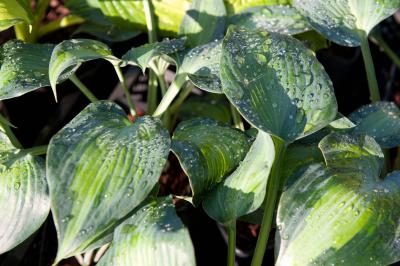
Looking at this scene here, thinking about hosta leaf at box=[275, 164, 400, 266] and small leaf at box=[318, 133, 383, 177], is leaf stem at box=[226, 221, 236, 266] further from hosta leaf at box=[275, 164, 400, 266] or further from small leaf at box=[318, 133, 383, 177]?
small leaf at box=[318, 133, 383, 177]

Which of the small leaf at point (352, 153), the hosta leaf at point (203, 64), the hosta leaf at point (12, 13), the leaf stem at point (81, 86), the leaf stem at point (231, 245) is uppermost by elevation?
the hosta leaf at point (12, 13)

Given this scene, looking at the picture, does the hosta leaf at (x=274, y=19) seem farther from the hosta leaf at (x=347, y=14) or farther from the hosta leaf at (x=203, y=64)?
the hosta leaf at (x=203, y=64)

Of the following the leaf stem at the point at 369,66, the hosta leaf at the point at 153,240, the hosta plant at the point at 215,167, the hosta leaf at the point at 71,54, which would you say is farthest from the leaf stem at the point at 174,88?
the leaf stem at the point at 369,66

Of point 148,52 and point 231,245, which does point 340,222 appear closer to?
point 231,245

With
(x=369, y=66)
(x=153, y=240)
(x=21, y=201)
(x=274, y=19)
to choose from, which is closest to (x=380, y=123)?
(x=369, y=66)

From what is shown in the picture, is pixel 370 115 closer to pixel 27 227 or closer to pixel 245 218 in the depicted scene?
pixel 245 218

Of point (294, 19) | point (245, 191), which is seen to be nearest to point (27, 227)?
point (245, 191)
